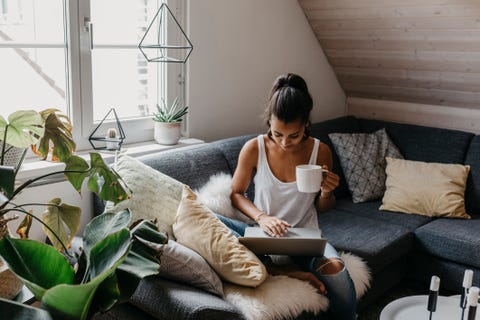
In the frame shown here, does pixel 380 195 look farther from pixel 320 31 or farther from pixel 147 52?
pixel 147 52

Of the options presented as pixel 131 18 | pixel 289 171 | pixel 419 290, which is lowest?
pixel 419 290

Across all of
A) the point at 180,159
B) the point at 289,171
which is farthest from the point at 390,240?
the point at 180,159

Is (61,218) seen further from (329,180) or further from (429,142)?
(429,142)

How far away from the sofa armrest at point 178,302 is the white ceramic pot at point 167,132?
1142 millimetres

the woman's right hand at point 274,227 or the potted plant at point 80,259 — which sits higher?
the potted plant at point 80,259

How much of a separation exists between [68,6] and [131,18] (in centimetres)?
39

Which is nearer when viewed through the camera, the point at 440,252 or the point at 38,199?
the point at 38,199

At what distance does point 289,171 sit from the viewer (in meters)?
2.44

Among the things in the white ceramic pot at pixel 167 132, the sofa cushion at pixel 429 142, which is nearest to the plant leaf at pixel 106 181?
the white ceramic pot at pixel 167 132

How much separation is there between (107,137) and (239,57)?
1.06m

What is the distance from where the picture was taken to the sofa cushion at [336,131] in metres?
3.39

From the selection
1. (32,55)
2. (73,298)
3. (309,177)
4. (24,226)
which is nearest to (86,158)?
(32,55)

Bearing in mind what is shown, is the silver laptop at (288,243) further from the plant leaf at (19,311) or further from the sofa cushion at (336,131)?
the sofa cushion at (336,131)

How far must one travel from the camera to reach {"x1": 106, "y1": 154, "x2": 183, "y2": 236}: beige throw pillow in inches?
81.4
